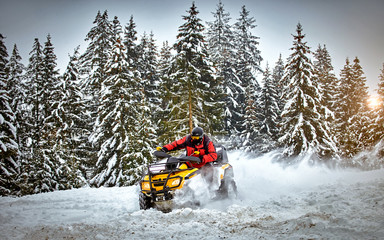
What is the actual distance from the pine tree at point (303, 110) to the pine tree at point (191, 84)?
6.33 metres

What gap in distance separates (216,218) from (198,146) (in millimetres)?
2763

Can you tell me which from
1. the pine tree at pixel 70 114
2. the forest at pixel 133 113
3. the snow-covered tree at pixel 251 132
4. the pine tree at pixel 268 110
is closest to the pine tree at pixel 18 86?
the forest at pixel 133 113

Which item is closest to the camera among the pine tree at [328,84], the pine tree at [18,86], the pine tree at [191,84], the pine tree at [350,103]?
the pine tree at [191,84]

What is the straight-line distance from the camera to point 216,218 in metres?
5.32

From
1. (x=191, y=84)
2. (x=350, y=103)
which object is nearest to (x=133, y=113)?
(x=191, y=84)

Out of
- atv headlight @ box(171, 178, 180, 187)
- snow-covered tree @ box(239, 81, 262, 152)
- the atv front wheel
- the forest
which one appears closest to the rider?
the atv front wheel

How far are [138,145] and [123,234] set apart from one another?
13787mm

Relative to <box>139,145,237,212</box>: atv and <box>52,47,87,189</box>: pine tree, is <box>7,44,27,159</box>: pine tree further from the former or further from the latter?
<box>139,145,237,212</box>: atv

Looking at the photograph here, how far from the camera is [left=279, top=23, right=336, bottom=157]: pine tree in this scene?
62.2 feet

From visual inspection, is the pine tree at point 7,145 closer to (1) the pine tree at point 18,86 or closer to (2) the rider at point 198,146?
(1) the pine tree at point 18,86

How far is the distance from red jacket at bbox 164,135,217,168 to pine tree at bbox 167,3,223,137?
486 inches

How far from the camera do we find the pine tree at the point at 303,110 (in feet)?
62.2

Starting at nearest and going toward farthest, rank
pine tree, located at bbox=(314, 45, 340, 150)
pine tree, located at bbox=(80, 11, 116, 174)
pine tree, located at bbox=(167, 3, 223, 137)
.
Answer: pine tree, located at bbox=(167, 3, 223, 137)
pine tree, located at bbox=(80, 11, 116, 174)
pine tree, located at bbox=(314, 45, 340, 150)

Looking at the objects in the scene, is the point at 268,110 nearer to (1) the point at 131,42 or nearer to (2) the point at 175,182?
(1) the point at 131,42
